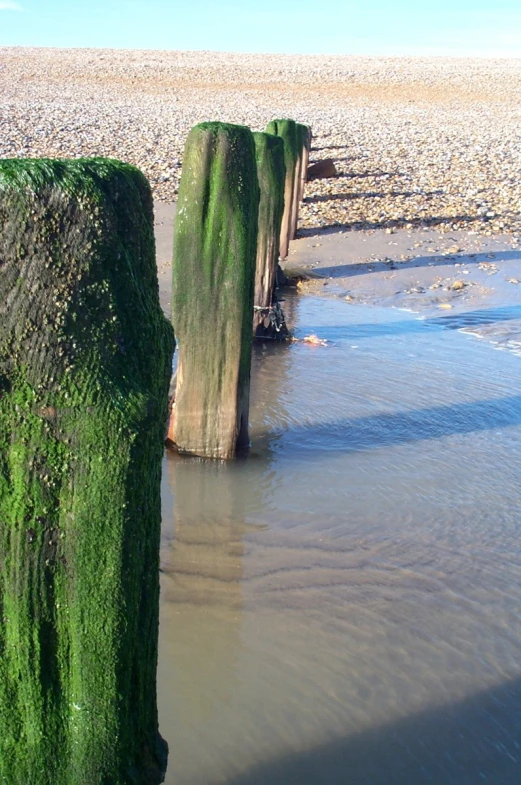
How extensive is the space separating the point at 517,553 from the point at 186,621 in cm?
164

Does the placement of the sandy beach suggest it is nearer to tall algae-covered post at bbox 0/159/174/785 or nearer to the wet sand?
the wet sand

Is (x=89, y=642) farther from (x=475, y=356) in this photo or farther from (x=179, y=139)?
A: (x=179, y=139)

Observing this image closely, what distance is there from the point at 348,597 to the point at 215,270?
1969 millimetres

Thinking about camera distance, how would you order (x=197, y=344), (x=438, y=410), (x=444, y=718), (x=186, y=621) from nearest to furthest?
(x=444, y=718)
(x=186, y=621)
(x=197, y=344)
(x=438, y=410)

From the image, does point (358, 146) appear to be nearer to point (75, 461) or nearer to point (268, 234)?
point (268, 234)

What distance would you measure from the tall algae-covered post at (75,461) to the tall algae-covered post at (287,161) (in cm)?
982

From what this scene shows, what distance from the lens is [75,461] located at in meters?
1.79

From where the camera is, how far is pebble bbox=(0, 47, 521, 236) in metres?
15.5

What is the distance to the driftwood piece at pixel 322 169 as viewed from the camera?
17219 mm

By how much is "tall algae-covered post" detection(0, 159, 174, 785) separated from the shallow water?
98cm

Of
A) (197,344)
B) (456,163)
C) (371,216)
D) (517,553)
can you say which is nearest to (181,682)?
(517,553)

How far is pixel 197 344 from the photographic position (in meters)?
4.90

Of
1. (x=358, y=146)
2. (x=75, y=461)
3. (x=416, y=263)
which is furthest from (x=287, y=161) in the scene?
(x=358, y=146)

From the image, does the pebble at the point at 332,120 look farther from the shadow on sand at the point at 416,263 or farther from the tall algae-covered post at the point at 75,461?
the tall algae-covered post at the point at 75,461
